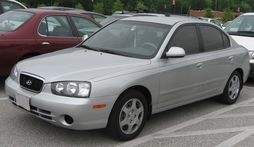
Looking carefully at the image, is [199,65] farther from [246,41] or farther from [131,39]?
[246,41]

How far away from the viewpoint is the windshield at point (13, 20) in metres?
7.41

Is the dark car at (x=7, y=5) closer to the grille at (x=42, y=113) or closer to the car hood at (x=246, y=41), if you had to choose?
the car hood at (x=246, y=41)

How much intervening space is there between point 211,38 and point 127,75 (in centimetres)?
230

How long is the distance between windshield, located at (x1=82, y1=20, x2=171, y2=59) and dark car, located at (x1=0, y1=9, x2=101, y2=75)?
4.44 feet

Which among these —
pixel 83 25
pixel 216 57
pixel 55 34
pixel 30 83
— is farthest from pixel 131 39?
pixel 83 25

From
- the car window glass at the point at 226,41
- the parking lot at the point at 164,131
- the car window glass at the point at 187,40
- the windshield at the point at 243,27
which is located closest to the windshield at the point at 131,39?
the car window glass at the point at 187,40

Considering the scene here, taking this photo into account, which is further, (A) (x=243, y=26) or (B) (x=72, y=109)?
(A) (x=243, y=26)

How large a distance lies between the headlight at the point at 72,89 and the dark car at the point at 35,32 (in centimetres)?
252

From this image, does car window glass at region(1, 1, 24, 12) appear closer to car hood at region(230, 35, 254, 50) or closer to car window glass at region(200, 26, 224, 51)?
car hood at region(230, 35, 254, 50)

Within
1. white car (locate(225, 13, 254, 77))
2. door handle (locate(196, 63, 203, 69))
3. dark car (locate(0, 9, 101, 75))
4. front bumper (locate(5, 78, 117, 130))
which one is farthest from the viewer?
white car (locate(225, 13, 254, 77))

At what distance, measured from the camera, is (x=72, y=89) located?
15.3 ft

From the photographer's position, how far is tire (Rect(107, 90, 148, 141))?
16.1 feet

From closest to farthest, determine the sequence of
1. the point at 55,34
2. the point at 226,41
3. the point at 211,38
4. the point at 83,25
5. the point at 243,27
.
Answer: the point at 211,38 → the point at 226,41 → the point at 55,34 → the point at 83,25 → the point at 243,27

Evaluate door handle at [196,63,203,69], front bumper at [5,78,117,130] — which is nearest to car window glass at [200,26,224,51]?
door handle at [196,63,203,69]
